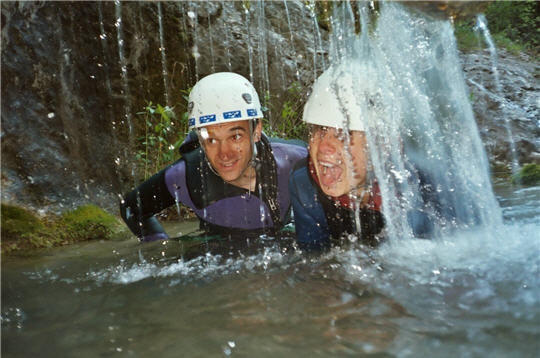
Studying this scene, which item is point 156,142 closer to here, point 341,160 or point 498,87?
point 341,160

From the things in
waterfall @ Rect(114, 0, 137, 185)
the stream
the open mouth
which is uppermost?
waterfall @ Rect(114, 0, 137, 185)

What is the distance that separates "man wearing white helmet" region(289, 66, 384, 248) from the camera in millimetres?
3703

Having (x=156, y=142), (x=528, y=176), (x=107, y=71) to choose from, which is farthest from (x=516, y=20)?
(x=107, y=71)

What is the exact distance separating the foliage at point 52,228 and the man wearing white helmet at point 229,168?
127 cm

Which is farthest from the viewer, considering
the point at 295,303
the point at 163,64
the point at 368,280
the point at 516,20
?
the point at 516,20

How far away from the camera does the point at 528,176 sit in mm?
6812

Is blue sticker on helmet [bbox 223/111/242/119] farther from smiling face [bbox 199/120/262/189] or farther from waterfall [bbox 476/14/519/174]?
waterfall [bbox 476/14/519/174]

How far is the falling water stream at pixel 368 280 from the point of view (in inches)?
84.7

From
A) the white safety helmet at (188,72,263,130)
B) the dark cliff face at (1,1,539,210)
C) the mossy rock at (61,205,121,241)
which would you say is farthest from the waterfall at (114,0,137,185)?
the white safety helmet at (188,72,263,130)

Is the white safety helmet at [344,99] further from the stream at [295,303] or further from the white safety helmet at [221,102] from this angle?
the stream at [295,303]

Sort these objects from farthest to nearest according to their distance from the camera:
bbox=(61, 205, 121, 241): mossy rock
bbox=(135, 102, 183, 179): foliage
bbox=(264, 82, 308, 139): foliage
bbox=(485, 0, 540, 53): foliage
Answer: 1. bbox=(485, 0, 540, 53): foliage
2. bbox=(264, 82, 308, 139): foliage
3. bbox=(135, 102, 183, 179): foliage
4. bbox=(61, 205, 121, 241): mossy rock

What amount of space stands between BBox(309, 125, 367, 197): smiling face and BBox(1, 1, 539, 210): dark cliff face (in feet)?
11.2

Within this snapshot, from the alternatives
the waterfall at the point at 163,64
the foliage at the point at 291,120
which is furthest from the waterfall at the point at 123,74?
the foliage at the point at 291,120

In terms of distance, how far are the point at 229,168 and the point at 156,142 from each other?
307cm
